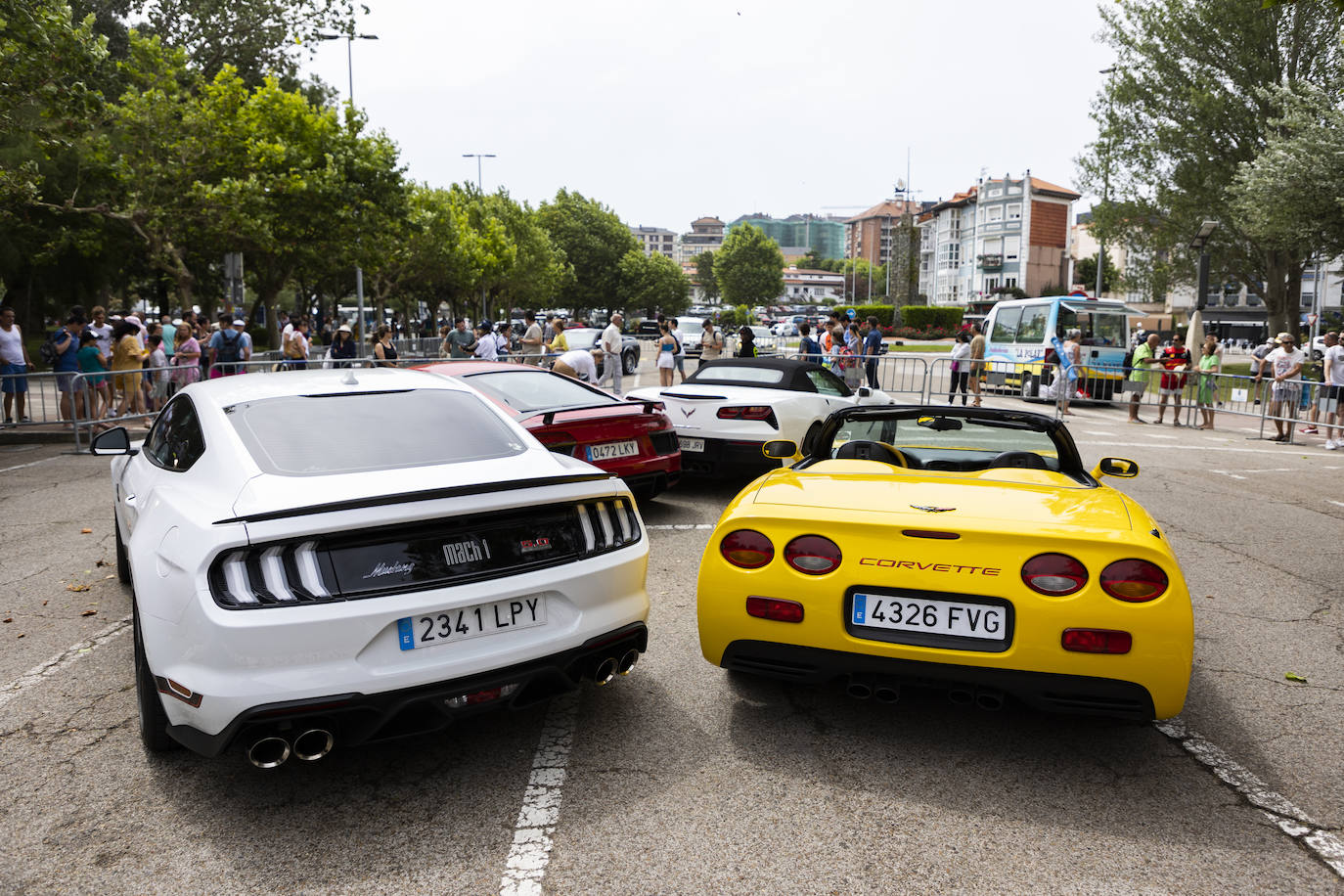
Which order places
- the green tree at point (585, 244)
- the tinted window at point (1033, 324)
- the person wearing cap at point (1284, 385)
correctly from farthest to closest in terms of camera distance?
1. the green tree at point (585, 244)
2. the tinted window at point (1033, 324)
3. the person wearing cap at point (1284, 385)

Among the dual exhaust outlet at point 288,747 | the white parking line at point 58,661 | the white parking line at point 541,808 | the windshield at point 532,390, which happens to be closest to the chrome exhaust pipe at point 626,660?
the white parking line at point 541,808

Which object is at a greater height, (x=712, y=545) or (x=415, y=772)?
(x=712, y=545)

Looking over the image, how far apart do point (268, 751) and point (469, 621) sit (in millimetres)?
709

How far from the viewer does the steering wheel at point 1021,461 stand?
455 cm

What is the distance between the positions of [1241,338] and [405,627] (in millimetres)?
88362

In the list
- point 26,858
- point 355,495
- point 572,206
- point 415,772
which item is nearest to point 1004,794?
point 415,772

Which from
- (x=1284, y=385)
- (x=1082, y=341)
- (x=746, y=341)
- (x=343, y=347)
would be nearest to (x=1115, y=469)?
(x=1284, y=385)

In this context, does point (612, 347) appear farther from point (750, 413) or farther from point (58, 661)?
point (58, 661)

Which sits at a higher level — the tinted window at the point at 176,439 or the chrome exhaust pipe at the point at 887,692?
the tinted window at the point at 176,439

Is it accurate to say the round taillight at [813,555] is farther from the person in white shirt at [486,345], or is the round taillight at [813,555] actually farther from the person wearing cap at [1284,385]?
the person in white shirt at [486,345]

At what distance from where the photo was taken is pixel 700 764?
11.7 feet

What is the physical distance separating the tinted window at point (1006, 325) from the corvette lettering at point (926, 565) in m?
22.9

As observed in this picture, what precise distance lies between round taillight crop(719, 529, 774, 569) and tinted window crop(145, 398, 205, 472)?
2.05 m

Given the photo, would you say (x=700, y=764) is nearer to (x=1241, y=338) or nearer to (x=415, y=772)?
(x=415, y=772)
